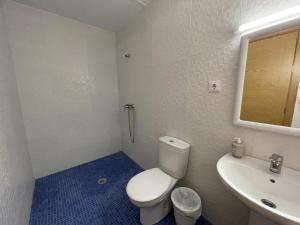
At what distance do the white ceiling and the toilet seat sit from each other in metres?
1.98

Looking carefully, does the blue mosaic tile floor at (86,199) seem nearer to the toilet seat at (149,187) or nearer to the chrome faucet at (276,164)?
the toilet seat at (149,187)

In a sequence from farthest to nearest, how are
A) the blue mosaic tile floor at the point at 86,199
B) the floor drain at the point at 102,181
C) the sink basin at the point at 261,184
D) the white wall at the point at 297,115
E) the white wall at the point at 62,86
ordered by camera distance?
1. the floor drain at the point at 102,181
2. the white wall at the point at 62,86
3. the blue mosaic tile floor at the point at 86,199
4. the white wall at the point at 297,115
5. the sink basin at the point at 261,184

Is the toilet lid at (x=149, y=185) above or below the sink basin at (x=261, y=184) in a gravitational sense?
below

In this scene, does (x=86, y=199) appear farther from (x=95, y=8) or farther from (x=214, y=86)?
(x=95, y=8)

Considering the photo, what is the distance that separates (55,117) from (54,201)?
109 cm

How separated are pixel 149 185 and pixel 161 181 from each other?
0.13 meters

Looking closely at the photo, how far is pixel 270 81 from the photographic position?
868 mm

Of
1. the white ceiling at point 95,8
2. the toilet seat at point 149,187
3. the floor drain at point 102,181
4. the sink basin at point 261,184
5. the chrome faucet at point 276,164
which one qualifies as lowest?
the floor drain at point 102,181

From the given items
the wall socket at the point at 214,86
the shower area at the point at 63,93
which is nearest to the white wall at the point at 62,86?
the shower area at the point at 63,93

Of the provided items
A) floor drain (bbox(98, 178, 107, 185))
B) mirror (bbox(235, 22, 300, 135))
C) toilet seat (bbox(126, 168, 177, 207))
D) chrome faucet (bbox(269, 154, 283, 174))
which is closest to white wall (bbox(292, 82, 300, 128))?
mirror (bbox(235, 22, 300, 135))

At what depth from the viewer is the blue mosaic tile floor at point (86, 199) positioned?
1.35 m

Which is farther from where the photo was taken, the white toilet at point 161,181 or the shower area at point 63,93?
the shower area at point 63,93

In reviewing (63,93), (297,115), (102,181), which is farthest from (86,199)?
(297,115)

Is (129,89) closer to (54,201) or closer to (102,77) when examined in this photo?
(102,77)
